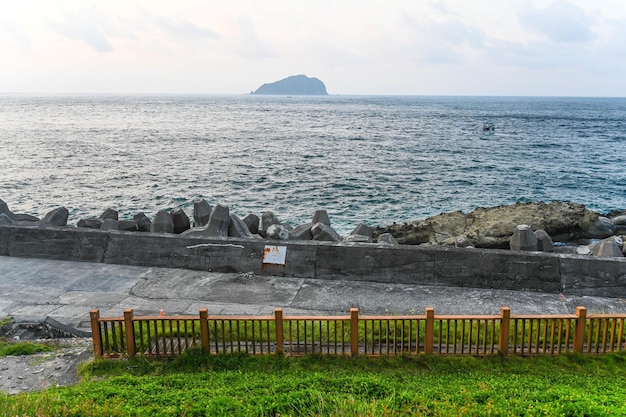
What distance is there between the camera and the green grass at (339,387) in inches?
243

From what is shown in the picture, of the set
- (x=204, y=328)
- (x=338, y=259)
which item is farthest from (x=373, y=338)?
(x=338, y=259)

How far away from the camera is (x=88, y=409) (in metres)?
6.15

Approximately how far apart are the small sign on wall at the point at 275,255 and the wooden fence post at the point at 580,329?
19.5ft

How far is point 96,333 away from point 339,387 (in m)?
3.67

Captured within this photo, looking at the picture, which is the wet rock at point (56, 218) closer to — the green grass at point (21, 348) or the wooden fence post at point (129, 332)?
the green grass at point (21, 348)

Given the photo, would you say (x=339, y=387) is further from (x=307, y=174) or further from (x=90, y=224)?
(x=307, y=174)

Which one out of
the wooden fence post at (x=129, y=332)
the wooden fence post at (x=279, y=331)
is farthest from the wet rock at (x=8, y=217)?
the wooden fence post at (x=279, y=331)

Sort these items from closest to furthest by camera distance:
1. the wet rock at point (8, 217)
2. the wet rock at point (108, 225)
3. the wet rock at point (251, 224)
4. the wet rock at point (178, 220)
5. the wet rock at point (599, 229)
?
1. the wet rock at point (8, 217)
2. the wet rock at point (108, 225)
3. the wet rock at point (178, 220)
4. the wet rock at point (251, 224)
5. the wet rock at point (599, 229)

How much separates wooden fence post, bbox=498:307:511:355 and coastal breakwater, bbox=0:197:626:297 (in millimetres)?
3112

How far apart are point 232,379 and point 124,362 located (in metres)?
1.80

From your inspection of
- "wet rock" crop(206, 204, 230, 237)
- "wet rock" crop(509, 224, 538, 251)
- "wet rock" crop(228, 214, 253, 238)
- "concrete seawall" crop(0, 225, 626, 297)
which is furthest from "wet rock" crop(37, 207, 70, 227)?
"wet rock" crop(509, 224, 538, 251)

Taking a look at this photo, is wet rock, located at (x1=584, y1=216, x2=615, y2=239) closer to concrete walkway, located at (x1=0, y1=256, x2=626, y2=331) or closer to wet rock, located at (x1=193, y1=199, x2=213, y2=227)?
concrete walkway, located at (x1=0, y1=256, x2=626, y2=331)

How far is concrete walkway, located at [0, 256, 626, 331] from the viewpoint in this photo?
9.88 m

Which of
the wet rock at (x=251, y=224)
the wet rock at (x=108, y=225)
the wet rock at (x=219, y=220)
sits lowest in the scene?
the wet rock at (x=251, y=224)
